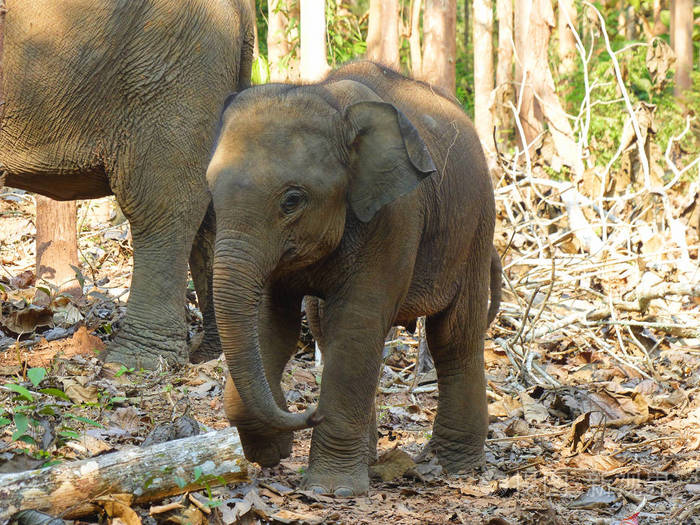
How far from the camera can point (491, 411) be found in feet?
21.1

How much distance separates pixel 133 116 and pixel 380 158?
2745mm

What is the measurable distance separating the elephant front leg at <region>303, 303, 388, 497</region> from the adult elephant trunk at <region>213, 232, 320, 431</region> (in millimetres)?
441

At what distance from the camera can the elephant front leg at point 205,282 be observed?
741 cm

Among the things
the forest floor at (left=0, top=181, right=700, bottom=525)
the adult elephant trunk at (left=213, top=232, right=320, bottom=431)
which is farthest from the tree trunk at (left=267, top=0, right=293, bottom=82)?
the adult elephant trunk at (left=213, top=232, right=320, bottom=431)

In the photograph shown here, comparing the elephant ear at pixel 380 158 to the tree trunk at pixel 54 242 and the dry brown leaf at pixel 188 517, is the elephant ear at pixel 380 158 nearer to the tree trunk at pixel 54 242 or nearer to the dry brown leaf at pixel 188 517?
the dry brown leaf at pixel 188 517

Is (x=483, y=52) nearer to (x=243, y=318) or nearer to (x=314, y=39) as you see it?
(x=314, y=39)

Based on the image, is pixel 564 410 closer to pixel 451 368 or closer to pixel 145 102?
pixel 451 368

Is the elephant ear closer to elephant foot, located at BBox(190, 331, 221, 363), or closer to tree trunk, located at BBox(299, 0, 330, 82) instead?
tree trunk, located at BBox(299, 0, 330, 82)

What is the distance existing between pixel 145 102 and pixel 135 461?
11.6ft

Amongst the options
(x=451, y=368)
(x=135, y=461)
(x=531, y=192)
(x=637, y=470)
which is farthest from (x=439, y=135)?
(x=531, y=192)

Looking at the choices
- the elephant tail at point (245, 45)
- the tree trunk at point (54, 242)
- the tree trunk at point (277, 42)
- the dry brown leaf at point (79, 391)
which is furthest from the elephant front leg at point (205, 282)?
the tree trunk at point (277, 42)

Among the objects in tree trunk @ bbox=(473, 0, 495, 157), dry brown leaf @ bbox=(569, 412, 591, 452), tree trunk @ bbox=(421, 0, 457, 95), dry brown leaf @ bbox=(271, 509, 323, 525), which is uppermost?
tree trunk @ bbox=(473, 0, 495, 157)

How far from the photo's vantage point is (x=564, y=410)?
633 centimetres

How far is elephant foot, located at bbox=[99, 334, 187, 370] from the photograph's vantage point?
652cm
